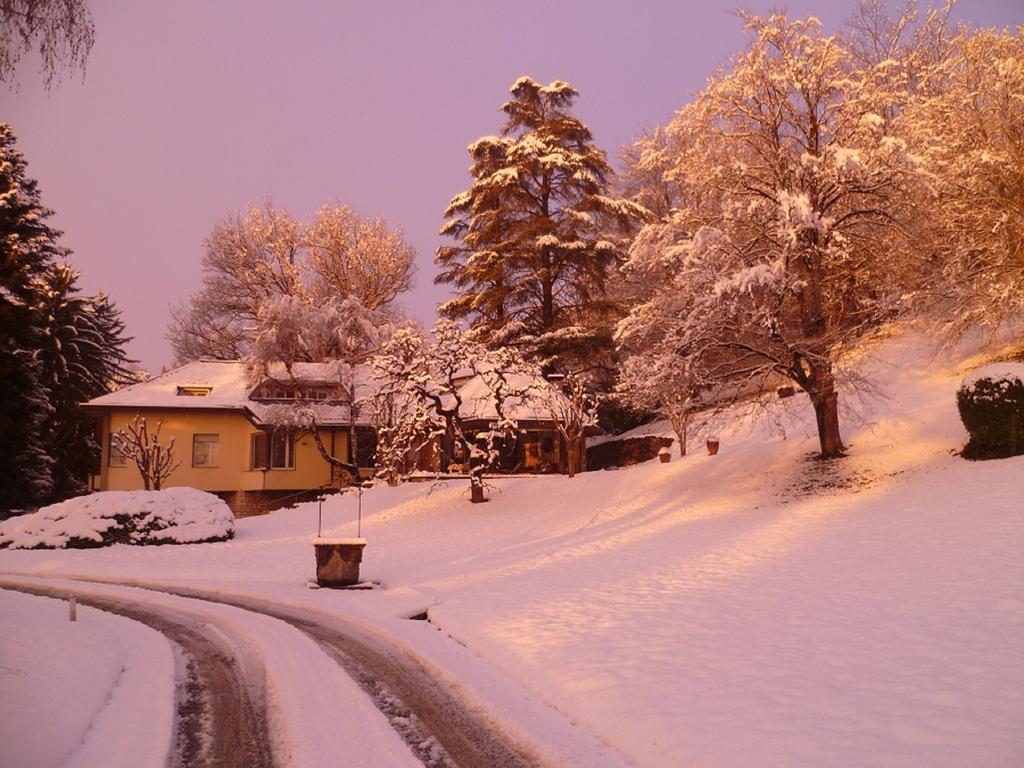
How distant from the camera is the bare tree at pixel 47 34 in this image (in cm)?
634

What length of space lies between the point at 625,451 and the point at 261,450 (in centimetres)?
1797

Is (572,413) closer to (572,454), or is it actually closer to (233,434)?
(572,454)

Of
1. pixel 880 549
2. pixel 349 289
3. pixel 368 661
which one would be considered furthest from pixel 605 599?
pixel 349 289

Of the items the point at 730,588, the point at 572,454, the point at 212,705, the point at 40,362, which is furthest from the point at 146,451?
the point at 730,588

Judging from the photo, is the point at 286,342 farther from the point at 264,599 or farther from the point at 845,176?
the point at 845,176

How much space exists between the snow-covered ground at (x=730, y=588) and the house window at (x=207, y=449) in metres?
9.82

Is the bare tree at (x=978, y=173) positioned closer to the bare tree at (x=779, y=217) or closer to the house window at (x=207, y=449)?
the bare tree at (x=779, y=217)

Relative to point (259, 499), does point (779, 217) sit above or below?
above

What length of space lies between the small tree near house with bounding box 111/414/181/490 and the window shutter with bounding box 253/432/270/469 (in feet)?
11.4

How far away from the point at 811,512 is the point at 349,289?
3694 cm

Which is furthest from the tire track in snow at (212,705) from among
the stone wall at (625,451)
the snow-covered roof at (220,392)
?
the stone wall at (625,451)

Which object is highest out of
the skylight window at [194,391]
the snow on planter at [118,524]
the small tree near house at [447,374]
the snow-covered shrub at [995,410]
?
the skylight window at [194,391]

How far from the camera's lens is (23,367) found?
32.1 metres

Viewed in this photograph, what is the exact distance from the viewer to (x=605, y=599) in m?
12.3
